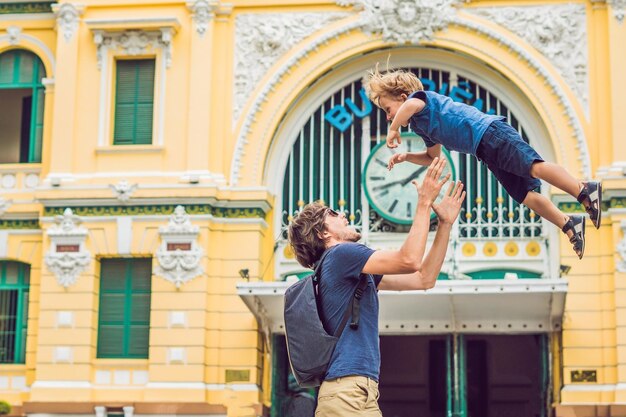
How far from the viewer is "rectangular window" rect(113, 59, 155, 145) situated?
24500mm

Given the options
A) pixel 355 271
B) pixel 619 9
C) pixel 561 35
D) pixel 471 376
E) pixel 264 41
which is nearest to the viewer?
pixel 355 271

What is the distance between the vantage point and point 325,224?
817 cm

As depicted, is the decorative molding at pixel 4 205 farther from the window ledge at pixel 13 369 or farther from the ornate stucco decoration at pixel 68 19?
the ornate stucco decoration at pixel 68 19

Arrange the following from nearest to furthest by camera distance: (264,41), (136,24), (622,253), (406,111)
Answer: (406,111) < (622,253) < (136,24) < (264,41)

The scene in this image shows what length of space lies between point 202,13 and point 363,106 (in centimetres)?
370

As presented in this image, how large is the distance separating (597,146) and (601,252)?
205 centimetres

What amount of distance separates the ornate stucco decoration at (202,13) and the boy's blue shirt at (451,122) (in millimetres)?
15697

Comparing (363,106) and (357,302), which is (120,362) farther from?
(357,302)

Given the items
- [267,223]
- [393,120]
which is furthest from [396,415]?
[393,120]

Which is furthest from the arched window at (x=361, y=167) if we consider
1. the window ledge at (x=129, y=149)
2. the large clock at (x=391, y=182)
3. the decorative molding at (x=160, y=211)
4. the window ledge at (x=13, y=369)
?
the window ledge at (x=13, y=369)

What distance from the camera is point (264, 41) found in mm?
24453

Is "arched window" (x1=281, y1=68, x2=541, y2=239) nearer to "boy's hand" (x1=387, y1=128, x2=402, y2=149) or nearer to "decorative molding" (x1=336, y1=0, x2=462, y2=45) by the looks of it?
"decorative molding" (x1=336, y1=0, x2=462, y2=45)

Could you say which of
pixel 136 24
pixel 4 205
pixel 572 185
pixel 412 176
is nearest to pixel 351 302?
pixel 572 185

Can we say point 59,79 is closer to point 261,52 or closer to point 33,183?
point 33,183
